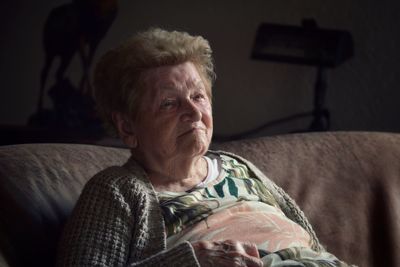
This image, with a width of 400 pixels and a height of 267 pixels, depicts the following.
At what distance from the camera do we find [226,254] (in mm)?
1306

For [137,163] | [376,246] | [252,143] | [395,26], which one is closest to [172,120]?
[137,163]

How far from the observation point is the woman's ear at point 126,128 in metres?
1.54

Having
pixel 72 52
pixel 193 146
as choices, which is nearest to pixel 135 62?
pixel 193 146

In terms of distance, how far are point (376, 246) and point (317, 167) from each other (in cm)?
27

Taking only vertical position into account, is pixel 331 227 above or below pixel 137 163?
below

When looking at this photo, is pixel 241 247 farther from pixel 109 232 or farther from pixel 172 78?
pixel 172 78

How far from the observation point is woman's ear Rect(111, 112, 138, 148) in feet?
5.07

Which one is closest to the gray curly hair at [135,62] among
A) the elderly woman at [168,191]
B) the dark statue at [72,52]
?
the elderly woman at [168,191]

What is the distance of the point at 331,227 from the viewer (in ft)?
6.06

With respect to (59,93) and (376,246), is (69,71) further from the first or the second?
(376,246)

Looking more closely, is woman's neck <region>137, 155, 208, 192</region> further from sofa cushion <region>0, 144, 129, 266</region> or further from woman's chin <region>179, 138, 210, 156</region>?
sofa cushion <region>0, 144, 129, 266</region>

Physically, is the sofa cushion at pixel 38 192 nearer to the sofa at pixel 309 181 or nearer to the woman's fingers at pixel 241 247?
the sofa at pixel 309 181

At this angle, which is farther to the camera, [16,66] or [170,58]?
[16,66]

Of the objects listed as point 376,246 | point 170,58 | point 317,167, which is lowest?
point 376,246
